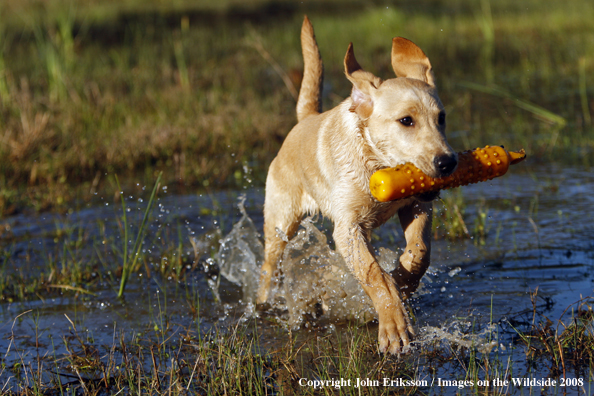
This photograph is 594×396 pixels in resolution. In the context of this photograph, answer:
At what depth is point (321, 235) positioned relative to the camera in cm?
423

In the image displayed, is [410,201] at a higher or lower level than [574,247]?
higher

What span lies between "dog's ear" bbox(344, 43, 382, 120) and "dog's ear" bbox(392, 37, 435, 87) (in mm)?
246

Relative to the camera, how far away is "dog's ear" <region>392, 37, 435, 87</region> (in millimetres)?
3600

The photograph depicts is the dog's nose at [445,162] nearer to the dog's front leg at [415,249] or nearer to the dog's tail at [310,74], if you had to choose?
the dog's front leg at [415,249]

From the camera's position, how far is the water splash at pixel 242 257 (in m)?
4.58

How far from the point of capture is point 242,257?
493cm

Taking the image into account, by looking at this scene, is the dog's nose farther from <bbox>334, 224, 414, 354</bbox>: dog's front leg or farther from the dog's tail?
the dog's tail

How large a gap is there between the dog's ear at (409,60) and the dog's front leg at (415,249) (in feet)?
2.27

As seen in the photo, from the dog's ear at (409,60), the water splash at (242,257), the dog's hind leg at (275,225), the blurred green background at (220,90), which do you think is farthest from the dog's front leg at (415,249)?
the blurred green background at (220,90)

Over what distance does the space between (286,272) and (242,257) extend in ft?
2.44

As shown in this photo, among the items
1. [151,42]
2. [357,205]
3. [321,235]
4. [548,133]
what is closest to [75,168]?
[321,235]

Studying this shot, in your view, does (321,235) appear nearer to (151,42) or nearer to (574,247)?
(574,247)

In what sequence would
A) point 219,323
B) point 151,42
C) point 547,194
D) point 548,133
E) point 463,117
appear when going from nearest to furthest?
point 219,323, point 547,194, point 548,133, point 463,117, point 151,42

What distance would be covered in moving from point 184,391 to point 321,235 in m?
1.56
